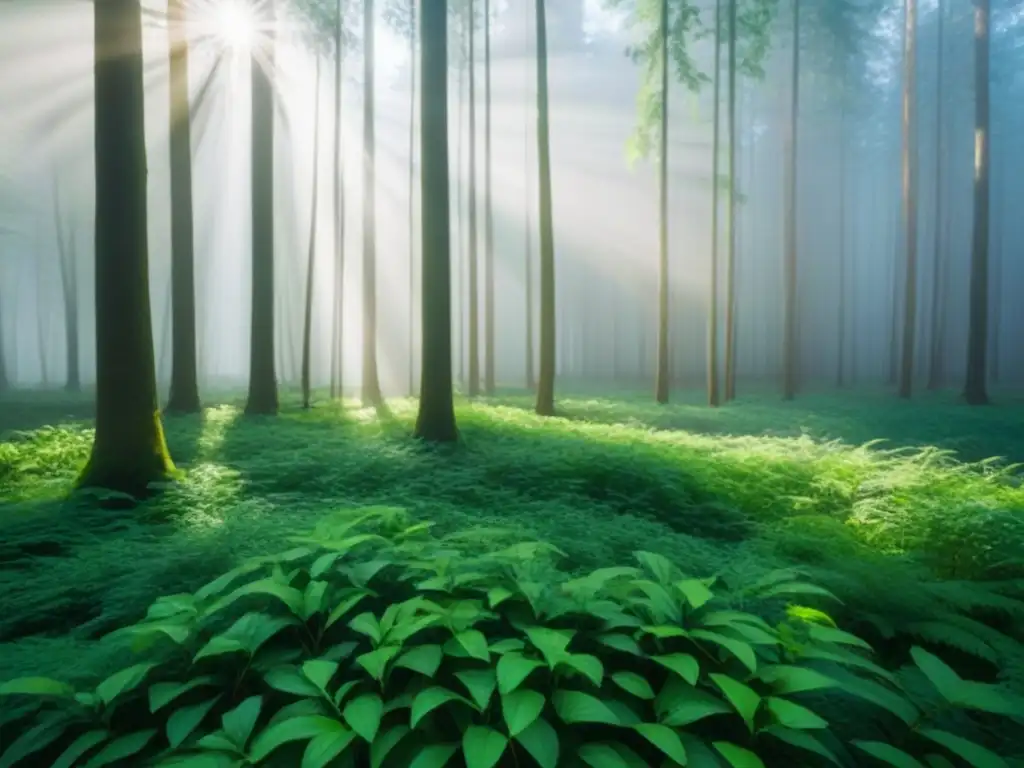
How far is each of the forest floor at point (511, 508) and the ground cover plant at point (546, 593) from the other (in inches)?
1.3

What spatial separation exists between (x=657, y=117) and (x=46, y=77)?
21.2 meters

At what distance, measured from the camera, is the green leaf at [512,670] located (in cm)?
227

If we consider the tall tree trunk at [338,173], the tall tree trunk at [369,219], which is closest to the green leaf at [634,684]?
the tall tree trunk at [369,219]

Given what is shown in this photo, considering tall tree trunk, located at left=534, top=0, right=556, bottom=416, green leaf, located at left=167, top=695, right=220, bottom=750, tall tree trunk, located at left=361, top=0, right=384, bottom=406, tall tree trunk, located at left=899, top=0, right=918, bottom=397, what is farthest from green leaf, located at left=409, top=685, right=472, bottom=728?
tall tree trunk, located at left=899, top=0, right=918, bottom=397

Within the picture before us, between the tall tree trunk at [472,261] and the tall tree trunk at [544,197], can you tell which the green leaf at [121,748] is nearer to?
the tall tree trunk at [544,197]

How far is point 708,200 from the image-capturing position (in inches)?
1415

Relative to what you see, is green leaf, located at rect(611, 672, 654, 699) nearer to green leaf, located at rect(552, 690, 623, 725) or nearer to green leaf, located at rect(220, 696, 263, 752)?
green leaf, located at rect(552, 690, 623, 725)

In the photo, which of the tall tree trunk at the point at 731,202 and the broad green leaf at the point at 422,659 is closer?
the broad green leaf at the point at 422,659

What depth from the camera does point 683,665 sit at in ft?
7.95

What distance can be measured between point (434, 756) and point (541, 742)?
38cm

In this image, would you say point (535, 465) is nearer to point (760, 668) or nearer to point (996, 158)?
point (760, 668)

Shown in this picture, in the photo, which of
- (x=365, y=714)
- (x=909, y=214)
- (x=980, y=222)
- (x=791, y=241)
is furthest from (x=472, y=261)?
(x=365, y=714)

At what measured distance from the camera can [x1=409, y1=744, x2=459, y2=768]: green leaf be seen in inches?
83.6

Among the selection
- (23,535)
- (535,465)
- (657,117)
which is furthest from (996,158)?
(23,535)
